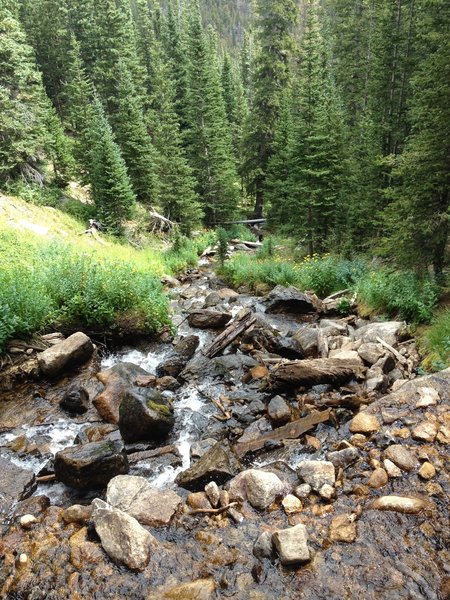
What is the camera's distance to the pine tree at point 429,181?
8430mm

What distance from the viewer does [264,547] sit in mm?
3785

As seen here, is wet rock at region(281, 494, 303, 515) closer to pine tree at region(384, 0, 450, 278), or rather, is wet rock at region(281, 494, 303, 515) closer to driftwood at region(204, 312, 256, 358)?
driftwood at region(204, 312, 256, 358)

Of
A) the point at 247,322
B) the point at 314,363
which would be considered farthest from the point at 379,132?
the point at 314,363

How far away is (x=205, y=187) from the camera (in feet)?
103

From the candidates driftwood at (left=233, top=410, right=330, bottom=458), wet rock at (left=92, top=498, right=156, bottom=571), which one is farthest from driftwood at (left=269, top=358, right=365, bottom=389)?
wet rock at (left=92, top=498, right=156, bottom=571)

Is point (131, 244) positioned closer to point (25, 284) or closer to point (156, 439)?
point (25, 284)

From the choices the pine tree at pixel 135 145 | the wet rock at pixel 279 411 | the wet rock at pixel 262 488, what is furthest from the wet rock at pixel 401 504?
the pine tree at pixel 135 145

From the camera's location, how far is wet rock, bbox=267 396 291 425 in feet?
20.5

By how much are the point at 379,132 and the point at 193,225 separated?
534 inches

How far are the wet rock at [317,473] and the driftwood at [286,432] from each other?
37.2 inches

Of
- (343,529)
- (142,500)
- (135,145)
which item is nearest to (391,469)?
(343,529)

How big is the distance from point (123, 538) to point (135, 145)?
27.4m

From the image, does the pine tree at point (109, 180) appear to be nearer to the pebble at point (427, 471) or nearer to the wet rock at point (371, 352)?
the wet rock at point (371, 352)

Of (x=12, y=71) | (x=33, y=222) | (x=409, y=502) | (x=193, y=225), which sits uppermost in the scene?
(x=12, y=71)
